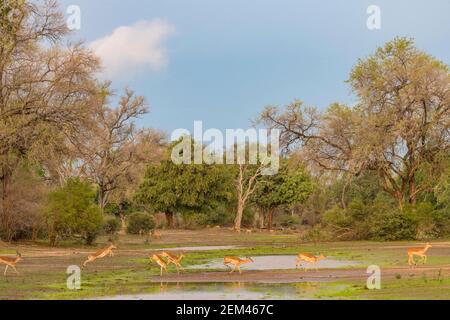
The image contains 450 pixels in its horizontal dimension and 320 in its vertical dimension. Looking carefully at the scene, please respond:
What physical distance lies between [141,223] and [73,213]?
23544 mm

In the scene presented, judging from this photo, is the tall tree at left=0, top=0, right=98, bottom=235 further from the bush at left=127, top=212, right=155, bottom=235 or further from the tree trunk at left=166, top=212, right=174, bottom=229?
the tree trunk at left=166, top=212, right=174, bottom=229

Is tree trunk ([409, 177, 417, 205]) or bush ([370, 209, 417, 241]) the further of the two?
tree trunk ([409, 177, 417, 205])

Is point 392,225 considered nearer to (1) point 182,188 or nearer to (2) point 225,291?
(2) point 225,291

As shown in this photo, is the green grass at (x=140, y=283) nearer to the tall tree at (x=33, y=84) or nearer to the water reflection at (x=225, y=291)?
the water reflection at (x=225, y=291)

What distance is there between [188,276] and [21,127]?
2111 centimetres

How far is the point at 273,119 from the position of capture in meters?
52.2

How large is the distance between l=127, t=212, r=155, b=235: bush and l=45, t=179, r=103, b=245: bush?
68.0 feet

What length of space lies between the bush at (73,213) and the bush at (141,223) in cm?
2074

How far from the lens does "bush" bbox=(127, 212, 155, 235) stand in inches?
2530

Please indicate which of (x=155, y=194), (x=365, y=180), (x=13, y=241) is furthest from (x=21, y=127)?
(x=365, y=180)

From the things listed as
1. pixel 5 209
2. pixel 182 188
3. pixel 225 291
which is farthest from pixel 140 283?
pixel 182 188

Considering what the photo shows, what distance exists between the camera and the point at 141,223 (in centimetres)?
6438

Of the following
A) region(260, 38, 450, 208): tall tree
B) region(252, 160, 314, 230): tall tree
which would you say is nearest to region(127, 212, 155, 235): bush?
region(260, 38, 450, 208): tall tree
